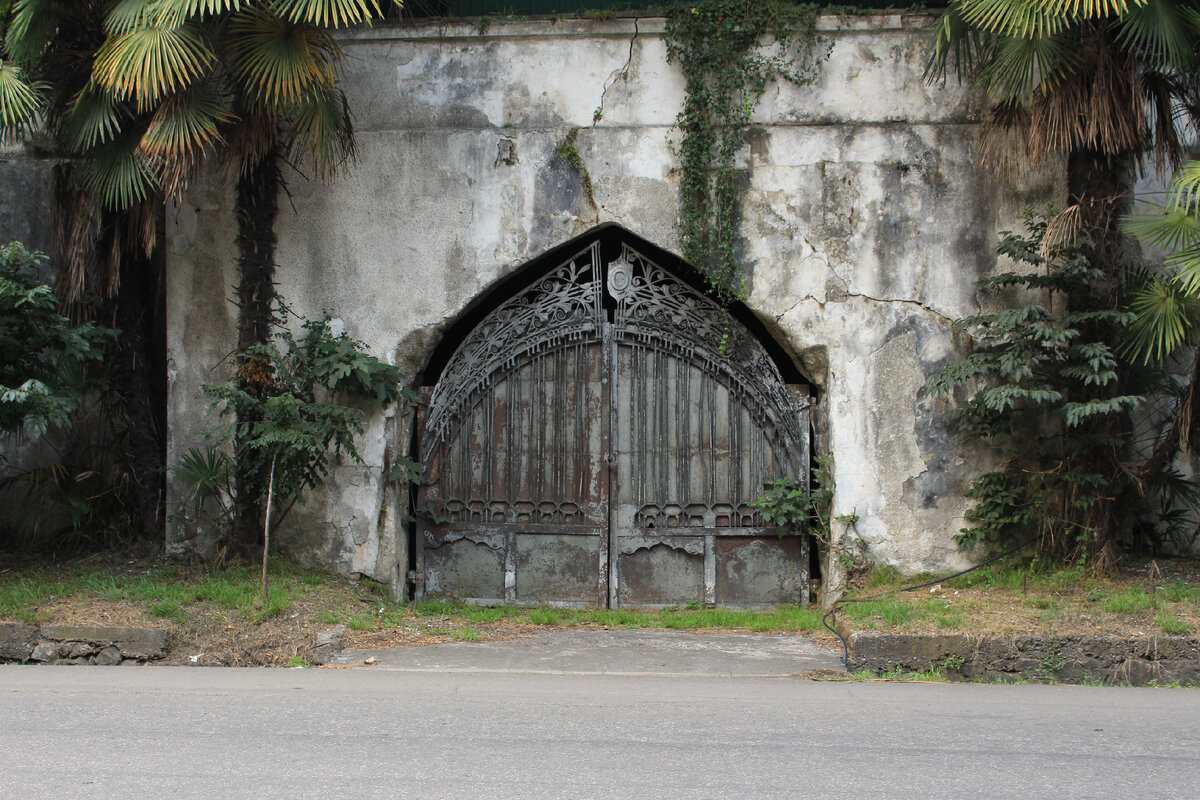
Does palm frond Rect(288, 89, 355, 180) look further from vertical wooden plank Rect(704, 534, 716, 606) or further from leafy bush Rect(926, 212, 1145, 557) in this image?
leafy bush Rect(926, 212, 1145, 557)

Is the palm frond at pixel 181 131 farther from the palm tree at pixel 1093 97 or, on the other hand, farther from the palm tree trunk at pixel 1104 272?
the palm tree trunk at pixel 1104 272

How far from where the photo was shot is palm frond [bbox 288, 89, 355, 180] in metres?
7.49

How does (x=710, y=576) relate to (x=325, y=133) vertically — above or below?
below

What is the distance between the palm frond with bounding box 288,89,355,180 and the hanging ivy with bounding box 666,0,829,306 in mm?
2718

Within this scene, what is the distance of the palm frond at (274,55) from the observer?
7.11 meters

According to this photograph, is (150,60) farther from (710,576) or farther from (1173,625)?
(1173,625)

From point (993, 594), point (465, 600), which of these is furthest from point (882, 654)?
point (465, 600)

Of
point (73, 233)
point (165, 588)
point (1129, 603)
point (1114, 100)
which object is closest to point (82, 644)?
point (165, 588)

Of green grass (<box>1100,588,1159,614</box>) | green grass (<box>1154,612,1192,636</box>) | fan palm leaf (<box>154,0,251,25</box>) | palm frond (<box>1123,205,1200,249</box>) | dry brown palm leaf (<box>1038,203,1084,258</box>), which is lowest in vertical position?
green grass (<box>1154,612,1192,636</box>)

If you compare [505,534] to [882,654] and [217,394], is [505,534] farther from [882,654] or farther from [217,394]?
[882,654]

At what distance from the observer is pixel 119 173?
7383 millimetres

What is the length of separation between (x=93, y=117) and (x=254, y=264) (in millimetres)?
1597

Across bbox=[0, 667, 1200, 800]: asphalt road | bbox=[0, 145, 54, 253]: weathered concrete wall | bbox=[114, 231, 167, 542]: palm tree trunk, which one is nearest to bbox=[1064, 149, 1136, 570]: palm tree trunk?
bbox=[0, 667, 1200, 800]: asphalt road

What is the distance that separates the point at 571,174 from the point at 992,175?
3.46 metres
